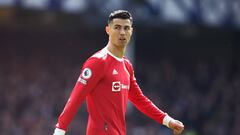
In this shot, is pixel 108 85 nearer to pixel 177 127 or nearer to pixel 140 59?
pixel 177 127

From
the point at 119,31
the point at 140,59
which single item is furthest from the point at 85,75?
the point at 140,59

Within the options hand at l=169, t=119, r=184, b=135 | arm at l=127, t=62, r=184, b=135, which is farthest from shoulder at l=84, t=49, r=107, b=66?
hand at l=169, t=119, r=184, b=135

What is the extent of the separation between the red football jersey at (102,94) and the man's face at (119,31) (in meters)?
0.13

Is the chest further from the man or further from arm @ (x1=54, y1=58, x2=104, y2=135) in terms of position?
arm @ (x1=54, y1=58, x2=104, y2=135)

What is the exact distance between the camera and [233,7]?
21328 millimetres

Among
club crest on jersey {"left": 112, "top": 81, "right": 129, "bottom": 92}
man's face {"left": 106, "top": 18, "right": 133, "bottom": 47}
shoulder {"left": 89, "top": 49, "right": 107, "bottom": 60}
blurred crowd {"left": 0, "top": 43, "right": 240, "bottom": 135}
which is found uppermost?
man's face {"left": 106, "top": 18, "right": 133, "bottom": 47}

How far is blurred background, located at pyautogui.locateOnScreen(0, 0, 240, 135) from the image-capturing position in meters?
18.4

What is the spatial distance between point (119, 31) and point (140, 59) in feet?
57.2

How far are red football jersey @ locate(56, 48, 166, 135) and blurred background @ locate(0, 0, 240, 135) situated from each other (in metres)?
9.93

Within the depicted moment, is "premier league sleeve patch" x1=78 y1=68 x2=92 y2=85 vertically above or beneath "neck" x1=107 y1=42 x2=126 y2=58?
beneath

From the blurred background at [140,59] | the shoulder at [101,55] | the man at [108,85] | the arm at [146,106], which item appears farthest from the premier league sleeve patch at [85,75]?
the blurred background at [140,59]

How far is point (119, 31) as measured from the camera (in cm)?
717

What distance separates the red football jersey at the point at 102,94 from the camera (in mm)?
6902

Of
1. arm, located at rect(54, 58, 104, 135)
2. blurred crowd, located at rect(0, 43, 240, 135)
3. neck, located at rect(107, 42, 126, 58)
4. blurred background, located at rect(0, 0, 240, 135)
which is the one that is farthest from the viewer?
blurred background, located at rect(0, 0, 240, 135)
